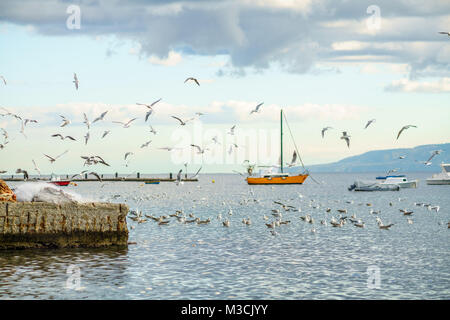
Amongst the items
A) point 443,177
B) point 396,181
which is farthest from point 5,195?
point 443,177

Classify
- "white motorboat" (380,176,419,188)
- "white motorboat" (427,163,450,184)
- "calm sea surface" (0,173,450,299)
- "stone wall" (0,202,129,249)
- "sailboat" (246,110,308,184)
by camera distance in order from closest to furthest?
"calm sea surface" (0,173,450,299)
"stone wall" (0,202,129,249)
"white motorboat" (380,176,419,188)
"sailboat" (246,110,308,184)
"white motorboat" (427,163,450,184)

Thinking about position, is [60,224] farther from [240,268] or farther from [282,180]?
[282,180]

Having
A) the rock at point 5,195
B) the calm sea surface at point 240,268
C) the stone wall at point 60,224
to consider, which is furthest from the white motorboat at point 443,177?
the rock at point 5,195

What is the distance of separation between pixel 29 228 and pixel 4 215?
107 cm

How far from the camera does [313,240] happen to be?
28.6 metres

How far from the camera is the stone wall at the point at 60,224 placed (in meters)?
21.9

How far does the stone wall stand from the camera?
21.9 meters

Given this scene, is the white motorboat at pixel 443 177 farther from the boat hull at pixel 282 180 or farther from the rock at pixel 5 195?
the rock at pixel 5 195

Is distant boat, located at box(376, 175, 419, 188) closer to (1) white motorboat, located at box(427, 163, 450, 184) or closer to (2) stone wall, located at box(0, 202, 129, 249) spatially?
(1) white motorboat, located at box(427, 163, 450, 184)

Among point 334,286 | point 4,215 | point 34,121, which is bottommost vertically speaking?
point 334,286

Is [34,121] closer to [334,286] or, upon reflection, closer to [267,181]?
[334,286]

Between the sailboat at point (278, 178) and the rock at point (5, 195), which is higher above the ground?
the sailboat at point (278, 178)

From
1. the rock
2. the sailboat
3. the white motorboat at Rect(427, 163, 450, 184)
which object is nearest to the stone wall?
the rock
